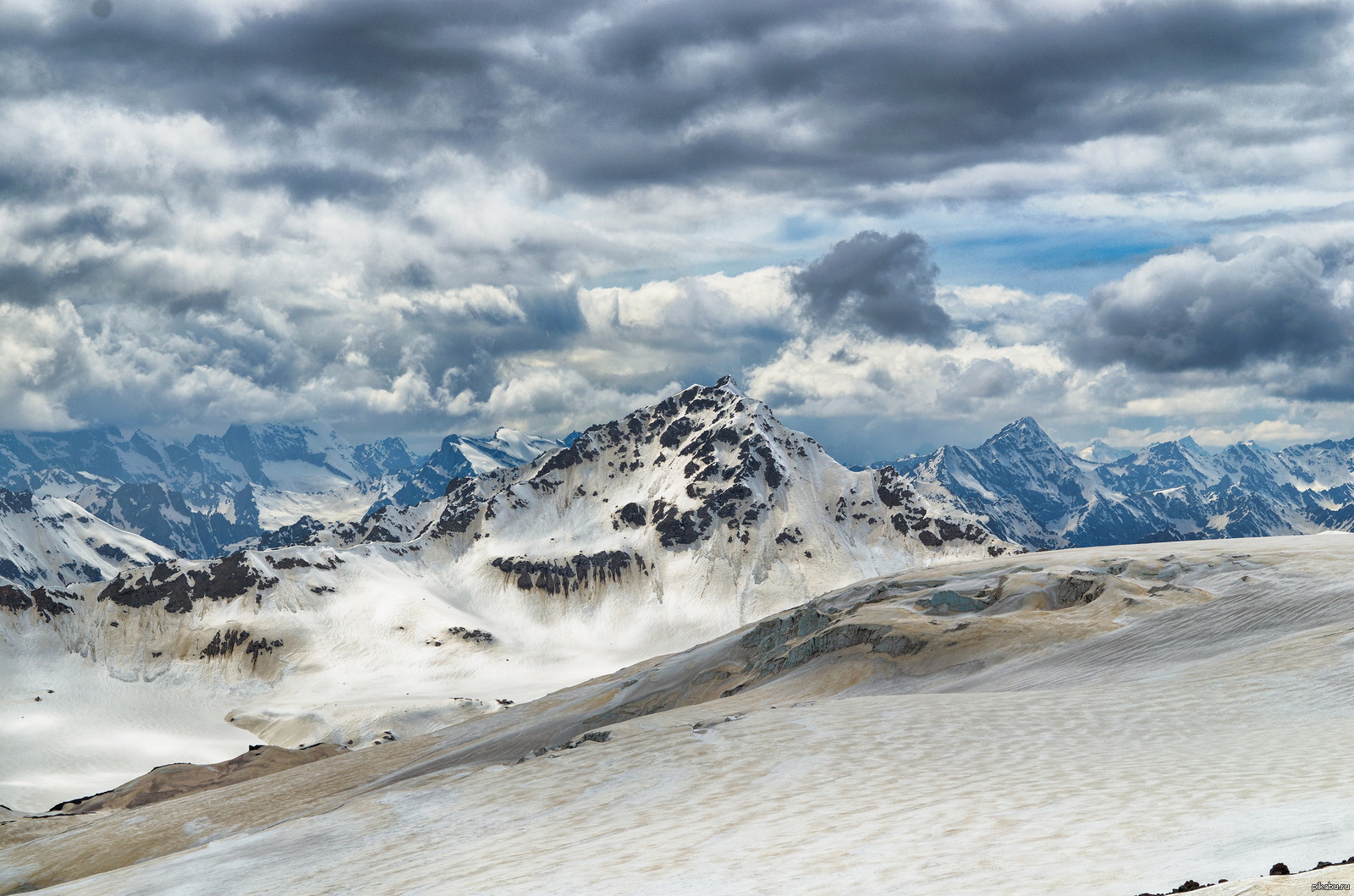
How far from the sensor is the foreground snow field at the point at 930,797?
18.6 m

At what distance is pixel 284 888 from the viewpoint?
27.2 meters

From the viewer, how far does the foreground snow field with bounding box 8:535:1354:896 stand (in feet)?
61.2

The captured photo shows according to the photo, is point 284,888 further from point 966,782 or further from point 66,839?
point 66,839

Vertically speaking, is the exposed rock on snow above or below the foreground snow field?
below

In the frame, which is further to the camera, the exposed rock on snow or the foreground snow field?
the exposed rock on snow

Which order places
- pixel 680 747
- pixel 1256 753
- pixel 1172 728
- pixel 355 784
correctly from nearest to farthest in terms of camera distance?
pixel 1256 753
pixel 1172 728
pixel 680 747
pixel 355 784

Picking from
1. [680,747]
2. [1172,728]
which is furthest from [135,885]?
[1172,728]

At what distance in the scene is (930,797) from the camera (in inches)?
987

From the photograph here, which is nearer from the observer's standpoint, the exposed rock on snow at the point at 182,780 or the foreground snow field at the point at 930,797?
the foreground snow field at the point at 930,797

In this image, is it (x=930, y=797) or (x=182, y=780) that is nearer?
(x=930, y=797)

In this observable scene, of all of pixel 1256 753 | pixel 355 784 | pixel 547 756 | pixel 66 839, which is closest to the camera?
pixel 1256 753

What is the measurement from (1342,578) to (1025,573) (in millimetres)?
34850

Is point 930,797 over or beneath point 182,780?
over

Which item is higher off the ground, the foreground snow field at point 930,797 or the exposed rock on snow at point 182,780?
the foreground snow field at point 930,797
